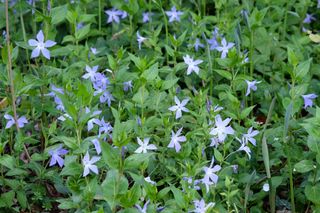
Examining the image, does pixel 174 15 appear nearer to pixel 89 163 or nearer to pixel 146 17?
pixel 146 17

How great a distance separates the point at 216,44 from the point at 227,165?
36.0 inches

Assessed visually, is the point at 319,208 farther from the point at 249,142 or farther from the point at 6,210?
the point at 6,210

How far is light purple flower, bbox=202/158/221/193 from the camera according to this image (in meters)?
2.90

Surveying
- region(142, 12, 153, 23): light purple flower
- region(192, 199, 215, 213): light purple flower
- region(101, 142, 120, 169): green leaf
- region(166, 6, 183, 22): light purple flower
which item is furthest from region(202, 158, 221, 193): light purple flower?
region(142, 12, 153, 23): light purple flower

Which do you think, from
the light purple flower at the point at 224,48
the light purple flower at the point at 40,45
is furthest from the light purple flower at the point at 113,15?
the light purple flower at the point at 40,45

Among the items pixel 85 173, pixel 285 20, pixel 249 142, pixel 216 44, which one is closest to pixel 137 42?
pixel 216 44

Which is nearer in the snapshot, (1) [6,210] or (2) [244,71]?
(1) [6,210]

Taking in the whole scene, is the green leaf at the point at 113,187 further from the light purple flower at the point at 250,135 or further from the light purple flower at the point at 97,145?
the light purple flower at the point at 250,135

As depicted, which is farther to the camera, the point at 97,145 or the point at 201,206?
the point at 97,145

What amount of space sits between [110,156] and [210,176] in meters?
0.52

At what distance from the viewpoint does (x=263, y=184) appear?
3.15 metres

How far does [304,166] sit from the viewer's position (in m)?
2.96

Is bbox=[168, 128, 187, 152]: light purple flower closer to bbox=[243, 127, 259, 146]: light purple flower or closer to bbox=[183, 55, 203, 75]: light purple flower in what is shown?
bbox=[243, 127, 259, 146]: light purple flower

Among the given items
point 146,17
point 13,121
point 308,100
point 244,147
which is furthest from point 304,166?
point 146,17
